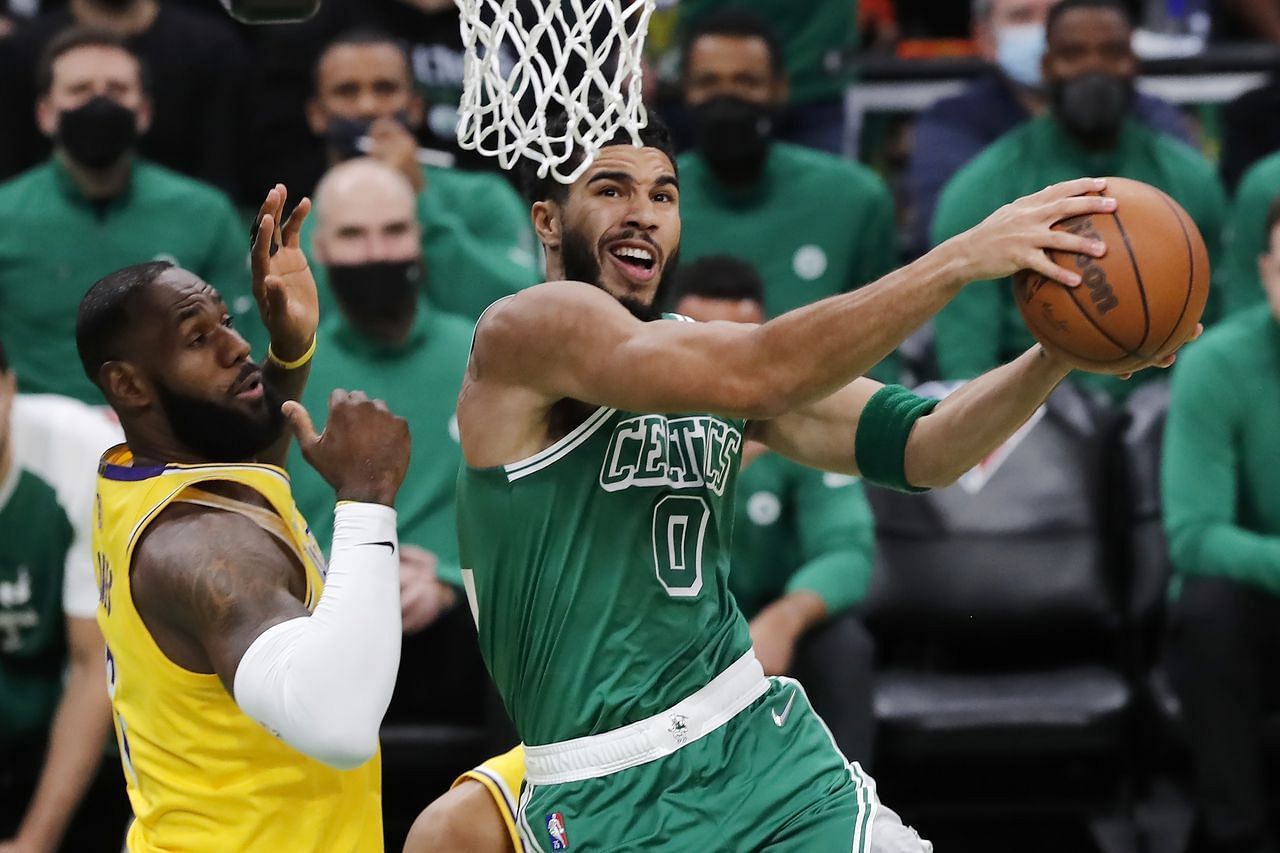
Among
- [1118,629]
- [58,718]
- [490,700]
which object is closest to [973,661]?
[1118,629]

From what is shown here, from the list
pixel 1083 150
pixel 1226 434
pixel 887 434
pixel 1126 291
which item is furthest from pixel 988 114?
pixel 1126 291

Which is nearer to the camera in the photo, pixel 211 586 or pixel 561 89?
pixel 211 586

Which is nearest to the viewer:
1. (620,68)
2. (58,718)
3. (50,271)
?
(620,68)

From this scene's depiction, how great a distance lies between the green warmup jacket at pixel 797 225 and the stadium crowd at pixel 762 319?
0.04 feet

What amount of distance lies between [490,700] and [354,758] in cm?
215

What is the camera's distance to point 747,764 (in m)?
3.31

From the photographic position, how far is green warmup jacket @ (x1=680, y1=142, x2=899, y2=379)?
6484 millimetres

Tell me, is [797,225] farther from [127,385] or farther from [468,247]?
[127,385]

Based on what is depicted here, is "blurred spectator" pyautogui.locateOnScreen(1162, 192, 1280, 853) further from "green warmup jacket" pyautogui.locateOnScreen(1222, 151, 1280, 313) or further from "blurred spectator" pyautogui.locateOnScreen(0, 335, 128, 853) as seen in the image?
"blurred spectator" pyautogui.locateOnScreen(0, 335, 128, 853)

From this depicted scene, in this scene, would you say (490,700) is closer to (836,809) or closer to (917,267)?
(836,809)

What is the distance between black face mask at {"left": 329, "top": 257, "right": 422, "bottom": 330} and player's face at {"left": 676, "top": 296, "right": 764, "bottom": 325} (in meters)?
0.84

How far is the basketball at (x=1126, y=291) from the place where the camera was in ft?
9.63

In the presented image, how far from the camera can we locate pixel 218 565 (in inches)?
129

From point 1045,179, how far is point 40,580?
333 cm
